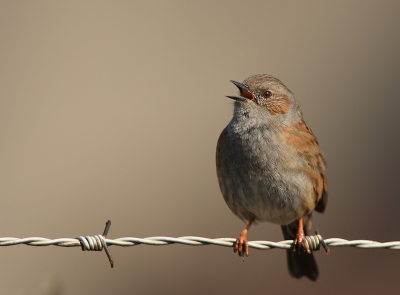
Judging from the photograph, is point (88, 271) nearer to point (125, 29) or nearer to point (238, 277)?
point (238, 277)

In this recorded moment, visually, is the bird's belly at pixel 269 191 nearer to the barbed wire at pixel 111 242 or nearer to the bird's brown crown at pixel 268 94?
the bird's brown crown at pixel 268 94

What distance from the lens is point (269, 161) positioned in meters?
4.84

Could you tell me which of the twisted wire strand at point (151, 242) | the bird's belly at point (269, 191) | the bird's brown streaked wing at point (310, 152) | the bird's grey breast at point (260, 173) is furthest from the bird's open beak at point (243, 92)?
the twisted wire strand at point (151, 242)

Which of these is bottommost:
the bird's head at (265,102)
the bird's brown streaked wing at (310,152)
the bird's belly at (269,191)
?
the bird's belly at (269,191)

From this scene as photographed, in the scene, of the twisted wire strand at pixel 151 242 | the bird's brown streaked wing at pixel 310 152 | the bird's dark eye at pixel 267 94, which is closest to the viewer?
the twisted wire strand at pixel 151 242

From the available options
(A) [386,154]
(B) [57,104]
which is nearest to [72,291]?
(B) [57,104]

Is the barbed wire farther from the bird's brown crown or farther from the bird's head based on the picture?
the bird's brown crown

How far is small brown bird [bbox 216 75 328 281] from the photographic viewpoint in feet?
15.9

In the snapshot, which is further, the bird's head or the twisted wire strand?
the bird's head

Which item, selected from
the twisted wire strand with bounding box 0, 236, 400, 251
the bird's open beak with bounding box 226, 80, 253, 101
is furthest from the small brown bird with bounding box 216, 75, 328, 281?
the twisted wire strand with bounding box 0, 236, 400, 251

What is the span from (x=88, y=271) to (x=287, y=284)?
13.2 ft

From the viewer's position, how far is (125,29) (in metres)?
13.2

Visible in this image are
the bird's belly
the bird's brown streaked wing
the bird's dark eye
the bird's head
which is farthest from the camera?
the bird's dark eye

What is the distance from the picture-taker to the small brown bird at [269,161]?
4844 millimetres
